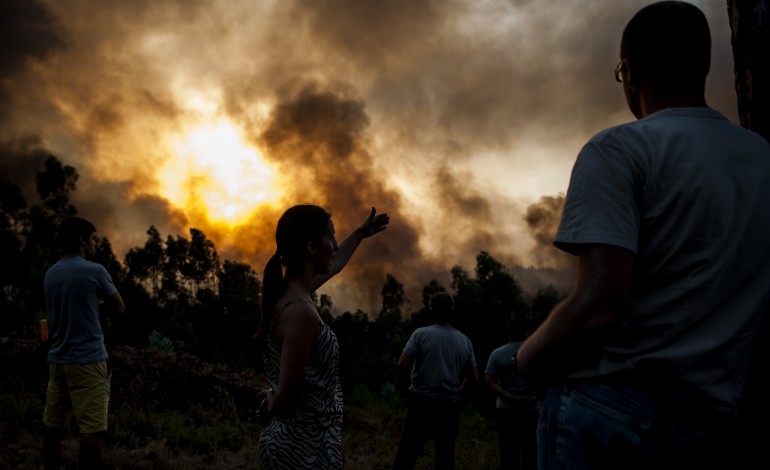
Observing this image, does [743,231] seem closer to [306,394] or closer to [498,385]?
[306,394]

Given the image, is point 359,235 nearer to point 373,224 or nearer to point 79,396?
point 373,224

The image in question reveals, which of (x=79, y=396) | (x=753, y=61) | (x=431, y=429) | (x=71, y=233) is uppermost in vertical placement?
(x=71, y=233)

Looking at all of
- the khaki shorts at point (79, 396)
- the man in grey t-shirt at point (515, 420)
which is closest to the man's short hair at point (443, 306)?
the man in grey t-shirt at point (515, 420)

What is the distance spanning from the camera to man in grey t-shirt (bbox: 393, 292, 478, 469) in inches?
221

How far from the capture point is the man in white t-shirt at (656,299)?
4.15 feet

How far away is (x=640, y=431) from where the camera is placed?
49.6 inches

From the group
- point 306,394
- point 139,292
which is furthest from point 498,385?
point 139,292

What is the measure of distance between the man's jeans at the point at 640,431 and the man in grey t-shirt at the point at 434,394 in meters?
4.42

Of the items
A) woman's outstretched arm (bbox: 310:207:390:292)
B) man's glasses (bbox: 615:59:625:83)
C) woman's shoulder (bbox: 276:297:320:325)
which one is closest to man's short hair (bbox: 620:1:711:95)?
man's glasses (bbox: 615:59:625:83)

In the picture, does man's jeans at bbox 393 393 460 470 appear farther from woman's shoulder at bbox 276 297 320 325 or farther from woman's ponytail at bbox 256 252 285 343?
woman's shoulder at bbox 276 297 320 325

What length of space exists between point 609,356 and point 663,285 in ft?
0.74

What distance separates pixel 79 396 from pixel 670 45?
4.88 m

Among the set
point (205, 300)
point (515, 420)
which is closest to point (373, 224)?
point (515, 420)

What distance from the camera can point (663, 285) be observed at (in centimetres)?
134
